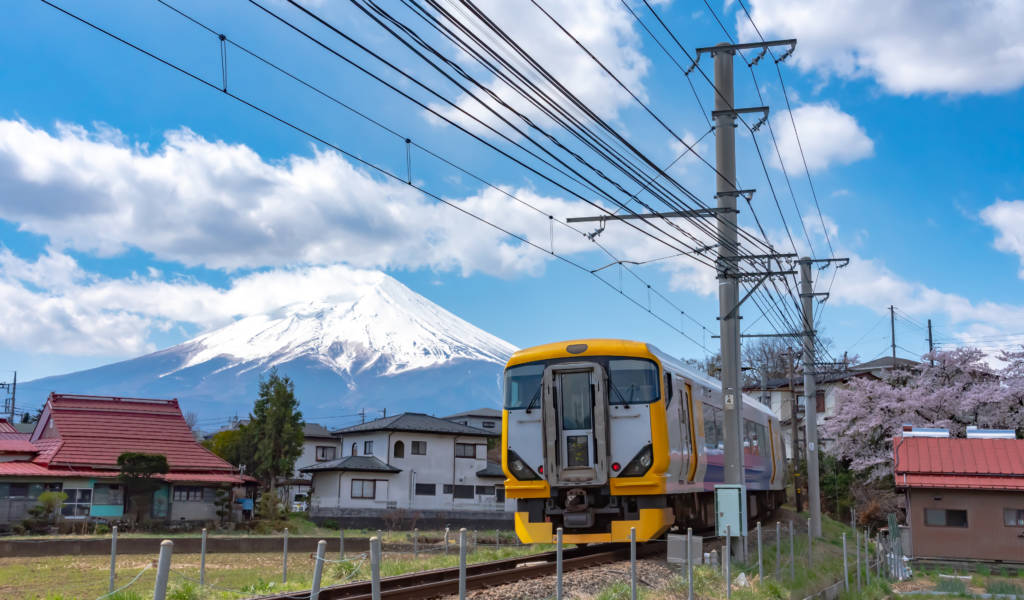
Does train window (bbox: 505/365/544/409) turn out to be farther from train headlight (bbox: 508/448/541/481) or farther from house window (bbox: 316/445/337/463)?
house window (bbox: 316/445/337/463)

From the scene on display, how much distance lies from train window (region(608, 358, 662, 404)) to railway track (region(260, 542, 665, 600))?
2.57m

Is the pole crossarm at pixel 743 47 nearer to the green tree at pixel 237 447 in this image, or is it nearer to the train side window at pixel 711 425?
the train side window at pixel 711 425

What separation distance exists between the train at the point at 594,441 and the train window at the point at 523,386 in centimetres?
2

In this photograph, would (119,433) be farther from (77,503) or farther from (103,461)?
(77,503)

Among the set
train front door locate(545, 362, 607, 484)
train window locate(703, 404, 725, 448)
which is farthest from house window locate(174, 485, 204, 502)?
train front door locate(545, 362, 607, 484)

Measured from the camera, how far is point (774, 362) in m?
67.8

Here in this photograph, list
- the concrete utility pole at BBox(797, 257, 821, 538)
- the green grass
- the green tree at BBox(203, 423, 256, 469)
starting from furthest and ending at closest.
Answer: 1. the green tree at BBox(203, 423, 256, 469)
2. the concrete utility pole at BBox(797, 257, 821, 538)
3. the green grass

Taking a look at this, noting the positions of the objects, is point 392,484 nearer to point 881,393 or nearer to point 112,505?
point 112,505

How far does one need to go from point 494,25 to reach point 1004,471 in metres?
22.9

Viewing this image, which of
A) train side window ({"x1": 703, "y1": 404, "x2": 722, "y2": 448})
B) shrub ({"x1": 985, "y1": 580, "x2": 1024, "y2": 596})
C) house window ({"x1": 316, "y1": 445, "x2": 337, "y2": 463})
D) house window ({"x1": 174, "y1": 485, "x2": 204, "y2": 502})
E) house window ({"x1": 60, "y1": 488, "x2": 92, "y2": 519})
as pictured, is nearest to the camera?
train side window ({"x1": 703, "y1": 404, "x2": 722, "y2": 448})

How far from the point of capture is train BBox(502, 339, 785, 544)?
48.4 ft

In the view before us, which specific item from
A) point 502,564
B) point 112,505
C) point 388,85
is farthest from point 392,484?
point 388,85

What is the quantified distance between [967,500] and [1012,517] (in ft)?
3.90

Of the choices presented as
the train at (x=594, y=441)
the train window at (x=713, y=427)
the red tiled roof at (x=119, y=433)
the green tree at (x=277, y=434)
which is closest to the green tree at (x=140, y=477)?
the red tiled roof at (x=119, y=433)
